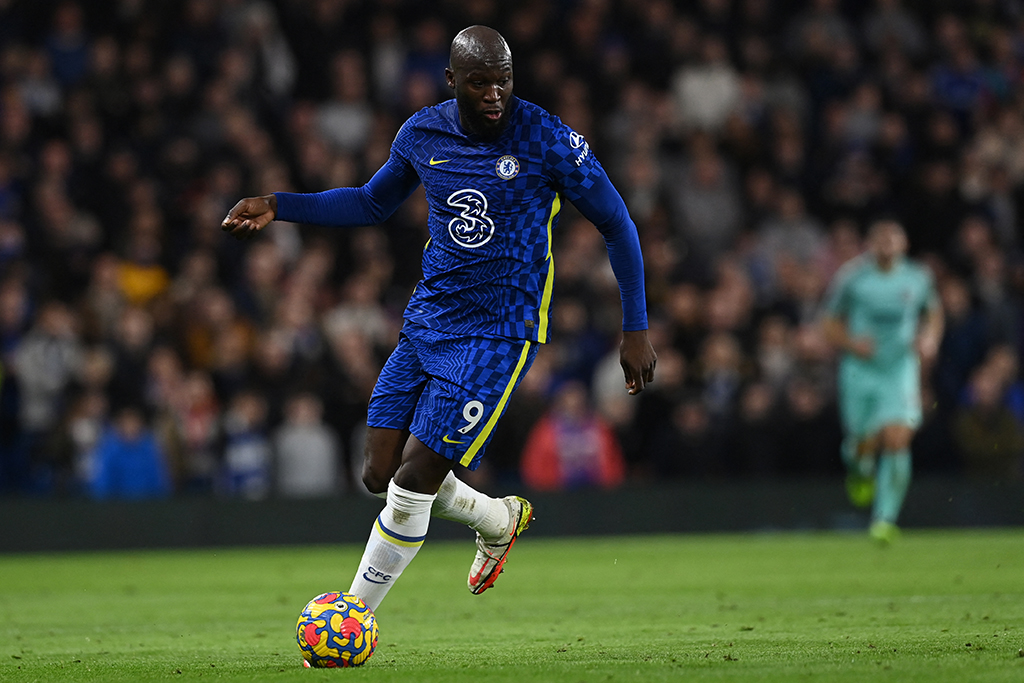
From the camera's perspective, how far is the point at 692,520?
15734mm

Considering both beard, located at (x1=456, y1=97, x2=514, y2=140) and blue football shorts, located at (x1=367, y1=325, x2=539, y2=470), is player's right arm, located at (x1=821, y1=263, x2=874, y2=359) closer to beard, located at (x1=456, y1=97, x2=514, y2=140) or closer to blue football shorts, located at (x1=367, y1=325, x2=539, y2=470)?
blue football shorts, located at (x1=367, y1=325, x2=539, y2=470)

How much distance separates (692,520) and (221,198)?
602 cm

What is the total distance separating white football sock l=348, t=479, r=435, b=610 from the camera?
6.26 meters

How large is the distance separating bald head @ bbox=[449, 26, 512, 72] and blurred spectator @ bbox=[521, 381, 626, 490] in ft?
29.7

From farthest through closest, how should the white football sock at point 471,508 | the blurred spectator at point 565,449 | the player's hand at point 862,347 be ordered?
the blurred spectator at point 565,449, the player's hand at point 862,347, the white football sock at point 471,508

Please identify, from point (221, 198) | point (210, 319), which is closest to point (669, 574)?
point (210, 319)

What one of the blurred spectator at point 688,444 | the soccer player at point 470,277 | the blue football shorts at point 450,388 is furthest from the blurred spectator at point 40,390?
the blue football shorts at point 450,388

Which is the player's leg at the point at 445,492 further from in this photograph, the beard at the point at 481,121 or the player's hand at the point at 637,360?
the beard at the point at 481,121

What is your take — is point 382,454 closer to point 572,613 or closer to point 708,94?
point 572,613

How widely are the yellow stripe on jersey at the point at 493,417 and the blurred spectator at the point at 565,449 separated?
8.59 metres

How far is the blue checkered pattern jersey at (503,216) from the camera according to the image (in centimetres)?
630

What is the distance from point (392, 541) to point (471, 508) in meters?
0.61

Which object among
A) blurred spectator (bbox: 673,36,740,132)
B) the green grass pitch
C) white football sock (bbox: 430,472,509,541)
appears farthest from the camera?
blurred spectator (bbox: 673,36,740,132)

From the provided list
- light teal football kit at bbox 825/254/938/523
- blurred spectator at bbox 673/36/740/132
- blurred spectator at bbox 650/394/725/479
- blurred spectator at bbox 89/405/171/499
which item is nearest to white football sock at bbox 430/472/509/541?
light teal football kit at bbox 825/254/938/523
